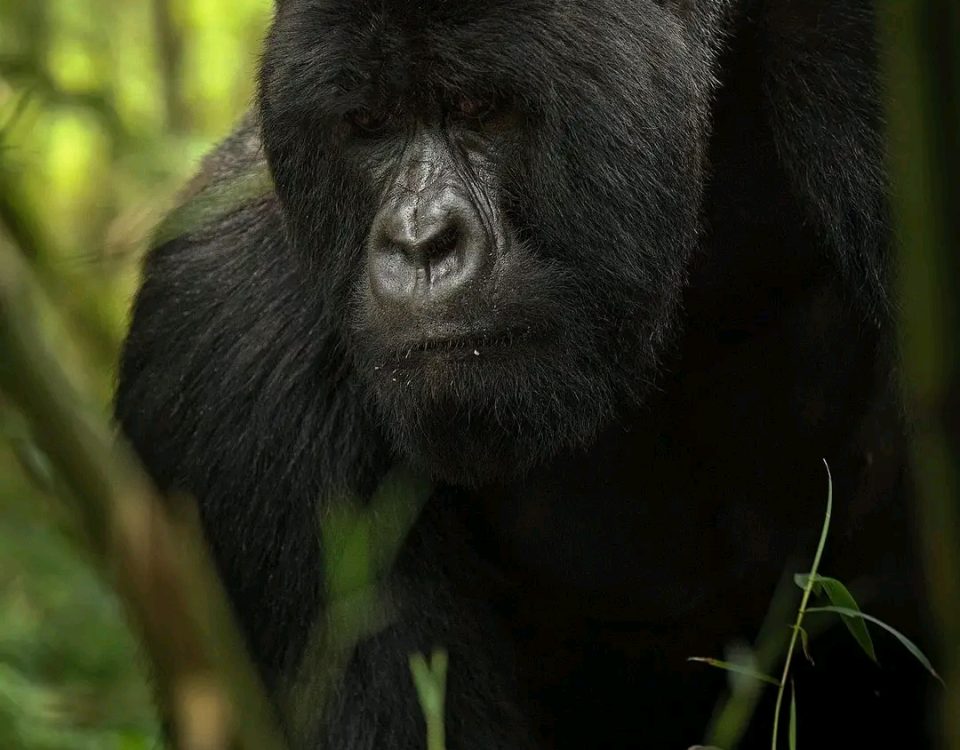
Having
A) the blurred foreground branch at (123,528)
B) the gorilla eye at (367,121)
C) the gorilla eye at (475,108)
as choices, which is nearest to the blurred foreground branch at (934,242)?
the blurred foreground branch at (123,528)

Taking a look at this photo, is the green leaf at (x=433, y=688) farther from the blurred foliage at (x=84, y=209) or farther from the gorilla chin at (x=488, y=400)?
the blurred foliage at (x=84, y=209)

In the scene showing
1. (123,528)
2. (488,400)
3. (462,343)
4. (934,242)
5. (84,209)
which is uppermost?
(934,242)

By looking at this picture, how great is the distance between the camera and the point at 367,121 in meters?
3.08

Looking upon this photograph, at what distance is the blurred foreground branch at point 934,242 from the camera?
1.28 metres

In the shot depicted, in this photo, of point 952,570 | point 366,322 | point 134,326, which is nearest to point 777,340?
point 366,322

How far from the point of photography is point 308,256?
3.23 meters

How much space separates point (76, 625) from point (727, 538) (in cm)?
187

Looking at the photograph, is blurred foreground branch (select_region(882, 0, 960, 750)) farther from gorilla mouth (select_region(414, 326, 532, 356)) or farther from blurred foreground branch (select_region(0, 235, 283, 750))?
gorilla mouth (select_region(414, 326, 532, 356))

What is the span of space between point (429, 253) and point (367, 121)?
1.15ft

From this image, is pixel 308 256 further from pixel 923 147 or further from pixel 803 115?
pixel 923 147

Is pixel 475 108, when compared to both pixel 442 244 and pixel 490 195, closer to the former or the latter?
pixel 490 195

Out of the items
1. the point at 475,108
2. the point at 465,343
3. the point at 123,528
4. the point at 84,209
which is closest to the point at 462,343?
the point at 465,343


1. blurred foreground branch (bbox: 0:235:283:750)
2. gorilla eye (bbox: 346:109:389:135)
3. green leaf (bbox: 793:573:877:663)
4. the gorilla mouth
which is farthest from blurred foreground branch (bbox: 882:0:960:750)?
gorilla eye (bbox: 346:109:389:135)

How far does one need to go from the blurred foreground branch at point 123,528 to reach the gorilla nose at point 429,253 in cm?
138
